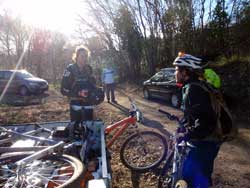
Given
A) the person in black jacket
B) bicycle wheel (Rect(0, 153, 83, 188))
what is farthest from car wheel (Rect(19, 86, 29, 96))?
the person in black jacket

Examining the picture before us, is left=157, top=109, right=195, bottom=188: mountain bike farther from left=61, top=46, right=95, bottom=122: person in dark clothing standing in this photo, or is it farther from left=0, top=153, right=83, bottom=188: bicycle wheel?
left=61, top=46, right=95, bottom=122: person in dark clothing standing

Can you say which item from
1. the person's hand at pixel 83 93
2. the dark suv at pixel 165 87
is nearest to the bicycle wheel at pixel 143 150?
the person's hand at pixel 83 93

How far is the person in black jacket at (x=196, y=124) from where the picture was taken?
326 cm

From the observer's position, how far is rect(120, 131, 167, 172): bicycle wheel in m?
5.80

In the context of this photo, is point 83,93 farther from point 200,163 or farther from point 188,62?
point 200,163

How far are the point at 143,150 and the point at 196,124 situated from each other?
271 cm

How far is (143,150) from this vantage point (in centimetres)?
591

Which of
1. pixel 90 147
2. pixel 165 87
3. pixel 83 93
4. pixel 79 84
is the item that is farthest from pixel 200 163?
pixel 165 87

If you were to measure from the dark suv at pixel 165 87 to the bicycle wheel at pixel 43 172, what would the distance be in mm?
9577

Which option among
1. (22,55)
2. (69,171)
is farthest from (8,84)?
(69,171)

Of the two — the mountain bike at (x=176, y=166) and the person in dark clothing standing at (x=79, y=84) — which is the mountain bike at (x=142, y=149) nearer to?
the person in dark clothing standing at (x=79, y=84)

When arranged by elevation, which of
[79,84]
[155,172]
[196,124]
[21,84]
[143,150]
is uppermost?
[79,84]

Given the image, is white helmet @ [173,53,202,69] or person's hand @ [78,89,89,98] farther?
person's hand @ [78,89,89,98]

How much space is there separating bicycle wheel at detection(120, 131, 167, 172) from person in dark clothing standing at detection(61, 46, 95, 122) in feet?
3.69
